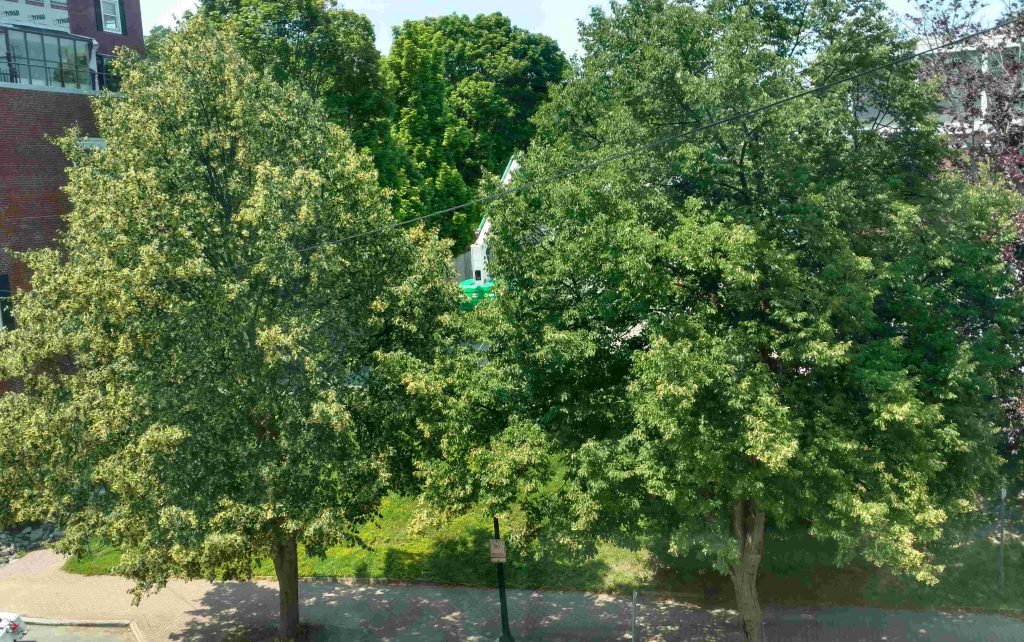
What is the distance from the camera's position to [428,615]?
17.6m

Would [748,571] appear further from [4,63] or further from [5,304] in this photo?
[4,63]

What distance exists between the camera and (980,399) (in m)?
13.4

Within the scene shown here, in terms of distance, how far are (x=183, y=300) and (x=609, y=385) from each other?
22.7ft

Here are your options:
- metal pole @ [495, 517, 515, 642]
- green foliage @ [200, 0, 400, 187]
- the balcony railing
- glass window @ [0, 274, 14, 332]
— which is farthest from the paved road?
green foliage @ [200, 0, 400, 187]

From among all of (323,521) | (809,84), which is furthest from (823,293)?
(323,521)

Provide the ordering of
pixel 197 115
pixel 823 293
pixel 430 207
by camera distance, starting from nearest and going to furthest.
A: pixel 823 293, pixel 197 115, pixel 430 207

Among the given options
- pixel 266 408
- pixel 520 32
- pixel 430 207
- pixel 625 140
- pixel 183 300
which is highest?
pixel 520 32

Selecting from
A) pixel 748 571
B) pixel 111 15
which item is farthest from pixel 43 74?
pixel 748 571

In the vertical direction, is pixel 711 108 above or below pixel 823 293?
above

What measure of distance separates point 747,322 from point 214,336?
26.7ft

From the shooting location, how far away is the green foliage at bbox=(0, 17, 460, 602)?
523 inches

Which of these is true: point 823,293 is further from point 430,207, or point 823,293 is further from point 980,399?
point 430,207

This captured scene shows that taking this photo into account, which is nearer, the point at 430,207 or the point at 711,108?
the point at 711,108

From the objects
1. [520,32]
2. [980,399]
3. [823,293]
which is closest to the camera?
[823,293]
